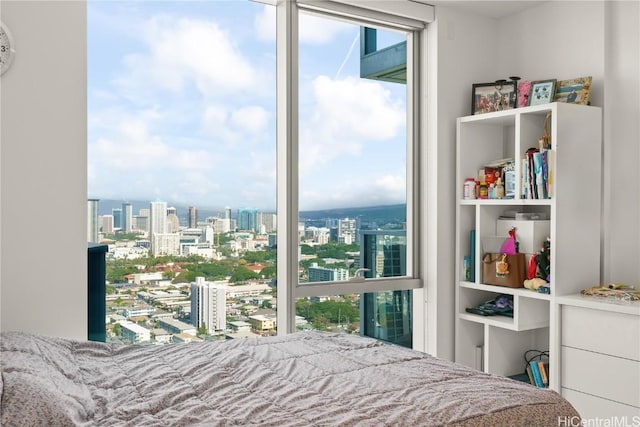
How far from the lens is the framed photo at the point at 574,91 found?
3.32 m

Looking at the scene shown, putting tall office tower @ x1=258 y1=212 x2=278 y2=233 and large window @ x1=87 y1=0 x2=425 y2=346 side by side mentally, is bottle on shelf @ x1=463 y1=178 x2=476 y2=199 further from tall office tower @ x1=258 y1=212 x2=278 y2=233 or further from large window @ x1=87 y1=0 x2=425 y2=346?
tall office tower @ x1=258 y1=212 x2=278 y2=233

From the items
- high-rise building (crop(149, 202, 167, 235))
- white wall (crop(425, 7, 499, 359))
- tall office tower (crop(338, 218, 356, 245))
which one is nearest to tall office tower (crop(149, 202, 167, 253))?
high-rise building (crop(149, 202, 167, 235))

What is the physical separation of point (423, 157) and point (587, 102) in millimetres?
1039

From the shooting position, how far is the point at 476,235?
3.63 m

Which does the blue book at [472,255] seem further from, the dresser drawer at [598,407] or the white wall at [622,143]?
the dresser drawer at [598,407]

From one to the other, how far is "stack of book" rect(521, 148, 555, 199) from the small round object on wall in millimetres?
2685

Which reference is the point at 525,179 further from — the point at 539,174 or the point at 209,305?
the point at 209,305

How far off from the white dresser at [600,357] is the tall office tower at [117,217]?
239 centimetres

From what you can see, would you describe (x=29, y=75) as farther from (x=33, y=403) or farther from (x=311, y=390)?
(x=311, y=390)

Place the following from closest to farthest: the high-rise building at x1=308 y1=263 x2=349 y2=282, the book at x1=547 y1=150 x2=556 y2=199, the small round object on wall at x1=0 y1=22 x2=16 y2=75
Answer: the small round object on wall at x1=0 y1=22 x2=16 y2=75 < the book at x1=547 y1=150 x2=556 y2=199 < the high-rise building at x1=308 y1=263 x2=349 y2=282

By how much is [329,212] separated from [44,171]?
64.9 inches

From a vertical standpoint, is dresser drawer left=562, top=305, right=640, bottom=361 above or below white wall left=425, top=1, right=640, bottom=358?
below

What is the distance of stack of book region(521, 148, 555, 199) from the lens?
318cm

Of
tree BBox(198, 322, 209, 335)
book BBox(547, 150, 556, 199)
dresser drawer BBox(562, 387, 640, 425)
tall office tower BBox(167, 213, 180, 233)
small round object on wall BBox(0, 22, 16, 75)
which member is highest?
small round object on wall BBox(0, 22, 16, 75)
